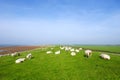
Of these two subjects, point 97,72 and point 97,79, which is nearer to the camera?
point 97,79

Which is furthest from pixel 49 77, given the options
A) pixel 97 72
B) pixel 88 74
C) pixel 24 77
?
pixel 97 72

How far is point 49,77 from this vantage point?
14.0 m

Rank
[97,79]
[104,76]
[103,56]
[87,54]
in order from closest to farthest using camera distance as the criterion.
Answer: [97,79], [104,76], [103,56], [87,54]

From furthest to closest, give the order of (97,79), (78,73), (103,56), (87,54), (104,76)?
(87,54) < (103,56) < (78,73) < (104,76) < (97,79)

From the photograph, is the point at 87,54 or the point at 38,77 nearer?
the point at 38,77

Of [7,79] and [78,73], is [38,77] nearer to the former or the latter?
[7,79]

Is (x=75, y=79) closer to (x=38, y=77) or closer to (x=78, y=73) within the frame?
(x=78, y=73)

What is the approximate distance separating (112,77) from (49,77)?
7609mm

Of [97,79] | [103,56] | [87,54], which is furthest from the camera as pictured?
[87,54]

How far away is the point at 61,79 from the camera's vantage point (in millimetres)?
13312

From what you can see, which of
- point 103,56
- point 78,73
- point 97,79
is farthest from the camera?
point 103,56

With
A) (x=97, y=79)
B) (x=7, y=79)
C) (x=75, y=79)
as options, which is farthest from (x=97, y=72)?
(x=7, y=79)

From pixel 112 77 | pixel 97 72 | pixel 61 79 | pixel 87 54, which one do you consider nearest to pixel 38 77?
pixel 61 79

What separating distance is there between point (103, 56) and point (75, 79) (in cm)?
1224
